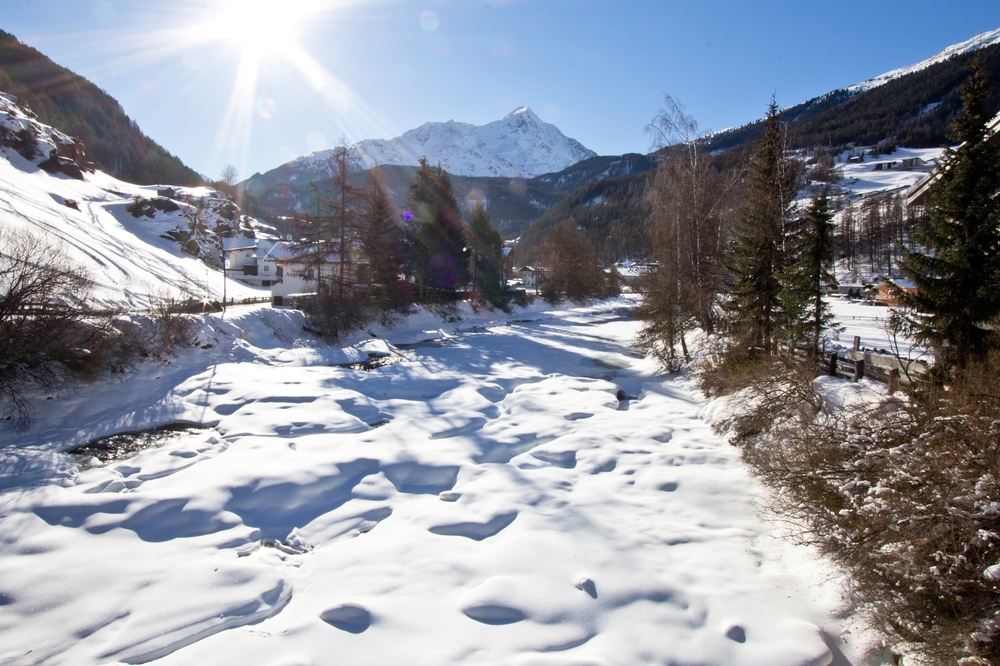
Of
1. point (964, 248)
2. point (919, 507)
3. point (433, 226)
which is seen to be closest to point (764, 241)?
point (964, 248)

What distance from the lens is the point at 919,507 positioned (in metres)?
4.74

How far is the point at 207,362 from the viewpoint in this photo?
19188 mm

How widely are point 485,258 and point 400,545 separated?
41498mm

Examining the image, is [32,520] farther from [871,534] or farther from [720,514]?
[871,534]

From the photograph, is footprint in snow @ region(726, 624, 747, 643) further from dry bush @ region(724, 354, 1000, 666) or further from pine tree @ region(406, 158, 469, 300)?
pine tree @ region(406, 158, 469, 300)

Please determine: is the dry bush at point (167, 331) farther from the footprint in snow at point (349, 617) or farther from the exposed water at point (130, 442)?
the footprint in snow at point (349, 617)

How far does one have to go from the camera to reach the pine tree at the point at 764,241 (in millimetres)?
15086

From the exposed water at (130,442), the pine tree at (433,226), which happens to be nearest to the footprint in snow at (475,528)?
the exposed water at (130,442)

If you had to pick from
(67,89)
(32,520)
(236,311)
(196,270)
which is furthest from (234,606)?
(67,89)

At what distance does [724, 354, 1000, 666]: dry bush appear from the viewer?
420 centimetres

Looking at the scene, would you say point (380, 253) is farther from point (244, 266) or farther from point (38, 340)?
point (244, 266)

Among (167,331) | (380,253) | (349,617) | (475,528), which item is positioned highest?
(380,253)

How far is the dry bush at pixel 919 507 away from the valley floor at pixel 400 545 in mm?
547

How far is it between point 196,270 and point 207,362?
2998 centimetres
